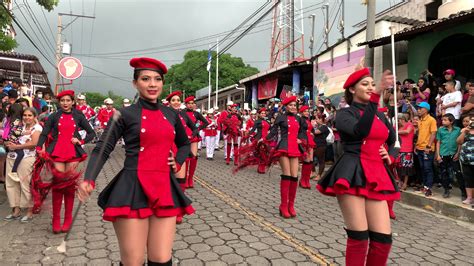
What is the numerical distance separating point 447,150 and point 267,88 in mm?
16086

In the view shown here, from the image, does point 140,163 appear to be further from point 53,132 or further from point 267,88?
point 267,88

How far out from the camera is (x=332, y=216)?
→ 6.46 meters

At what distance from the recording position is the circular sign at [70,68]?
16719 millimetres

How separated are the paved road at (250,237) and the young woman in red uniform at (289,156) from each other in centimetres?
29

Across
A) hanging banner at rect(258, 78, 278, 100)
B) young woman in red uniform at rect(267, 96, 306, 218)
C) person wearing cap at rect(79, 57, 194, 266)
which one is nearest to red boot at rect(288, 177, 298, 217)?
young woman in red uniform at rect(267, 96, 306, 218)

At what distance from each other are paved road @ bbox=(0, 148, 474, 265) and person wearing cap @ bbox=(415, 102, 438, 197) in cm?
83

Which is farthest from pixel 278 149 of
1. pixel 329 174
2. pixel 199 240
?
pixel 329 174

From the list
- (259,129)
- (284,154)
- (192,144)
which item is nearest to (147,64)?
(284,154)

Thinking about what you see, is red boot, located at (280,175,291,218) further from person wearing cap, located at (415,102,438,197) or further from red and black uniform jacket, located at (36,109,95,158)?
person wearing cap, located at (415,102,438,197)

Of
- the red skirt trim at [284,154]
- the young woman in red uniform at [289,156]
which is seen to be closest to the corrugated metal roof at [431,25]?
the young woman in red uniform at [289,156]

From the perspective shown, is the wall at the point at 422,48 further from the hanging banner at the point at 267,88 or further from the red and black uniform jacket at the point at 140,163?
the red and black uniform jacket at the point at 140,163

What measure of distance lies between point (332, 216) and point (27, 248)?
184 inches

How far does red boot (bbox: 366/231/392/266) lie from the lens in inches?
119

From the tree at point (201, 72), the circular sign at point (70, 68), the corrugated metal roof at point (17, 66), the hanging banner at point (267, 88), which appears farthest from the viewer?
the tree at point (201, 72)
